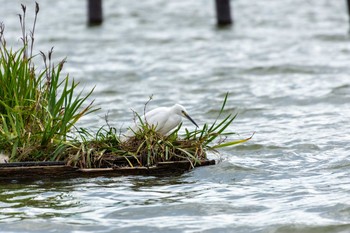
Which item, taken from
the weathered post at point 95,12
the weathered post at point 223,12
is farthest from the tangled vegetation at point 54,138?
the weathered post at point 95,12

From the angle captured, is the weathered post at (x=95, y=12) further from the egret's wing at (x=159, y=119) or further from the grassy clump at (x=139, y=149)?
the grassy clump at (x=139, y=149)

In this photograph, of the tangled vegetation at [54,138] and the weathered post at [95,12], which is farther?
the weathered post at [95,12]

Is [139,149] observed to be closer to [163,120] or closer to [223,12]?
[163,120]

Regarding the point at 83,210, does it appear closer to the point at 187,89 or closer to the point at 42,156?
the point at 42,156

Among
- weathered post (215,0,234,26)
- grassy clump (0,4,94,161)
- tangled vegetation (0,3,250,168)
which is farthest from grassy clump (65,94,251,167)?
weathered post (215,0,234,26)

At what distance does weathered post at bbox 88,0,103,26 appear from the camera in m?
25.8

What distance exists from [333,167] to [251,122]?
3.55m

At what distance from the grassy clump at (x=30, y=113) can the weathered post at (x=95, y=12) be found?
15.4 m

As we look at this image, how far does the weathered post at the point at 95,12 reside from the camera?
84.5ft

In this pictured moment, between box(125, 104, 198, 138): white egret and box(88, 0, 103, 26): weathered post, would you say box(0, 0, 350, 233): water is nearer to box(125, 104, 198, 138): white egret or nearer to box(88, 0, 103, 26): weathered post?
box(88, 0, 103, 26): weathered post

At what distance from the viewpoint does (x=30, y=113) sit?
10.0m

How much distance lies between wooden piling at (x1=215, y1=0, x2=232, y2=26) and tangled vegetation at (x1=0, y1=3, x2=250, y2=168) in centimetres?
1423

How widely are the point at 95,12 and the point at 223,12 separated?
3458mm

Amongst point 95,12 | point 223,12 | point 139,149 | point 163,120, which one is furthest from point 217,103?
point 95,12
